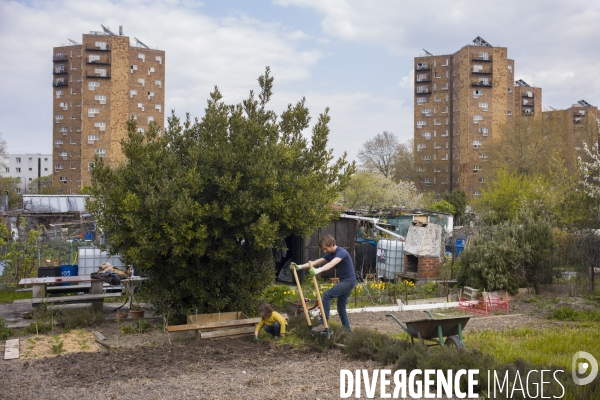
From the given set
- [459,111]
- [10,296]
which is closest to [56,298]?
[10,296]

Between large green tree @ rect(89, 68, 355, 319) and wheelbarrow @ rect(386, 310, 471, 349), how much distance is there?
333 centimetres

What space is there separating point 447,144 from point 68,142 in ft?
169

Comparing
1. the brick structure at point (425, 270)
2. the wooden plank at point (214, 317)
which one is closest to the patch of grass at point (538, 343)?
the wooden plank at point (214, 317)

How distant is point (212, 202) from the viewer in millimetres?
10039

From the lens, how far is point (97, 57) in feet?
236

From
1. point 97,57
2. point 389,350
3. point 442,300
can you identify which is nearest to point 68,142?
point 97,57

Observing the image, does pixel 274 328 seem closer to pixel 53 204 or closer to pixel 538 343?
pixel 538 343

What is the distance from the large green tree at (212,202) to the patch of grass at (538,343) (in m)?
3.68

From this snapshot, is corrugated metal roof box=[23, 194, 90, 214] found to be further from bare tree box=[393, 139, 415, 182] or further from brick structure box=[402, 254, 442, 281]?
bare tree box=[393, 139, 415, 182]

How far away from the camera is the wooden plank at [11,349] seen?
28.3 ft

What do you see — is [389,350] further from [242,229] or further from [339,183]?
[339,183]

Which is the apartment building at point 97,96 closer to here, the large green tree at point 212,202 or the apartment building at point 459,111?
the apartment building at point 459,111

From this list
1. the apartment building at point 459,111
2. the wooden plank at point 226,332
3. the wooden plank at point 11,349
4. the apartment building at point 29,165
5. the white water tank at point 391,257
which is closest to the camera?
the wooden plank at point 11,349

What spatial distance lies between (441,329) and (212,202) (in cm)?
464
